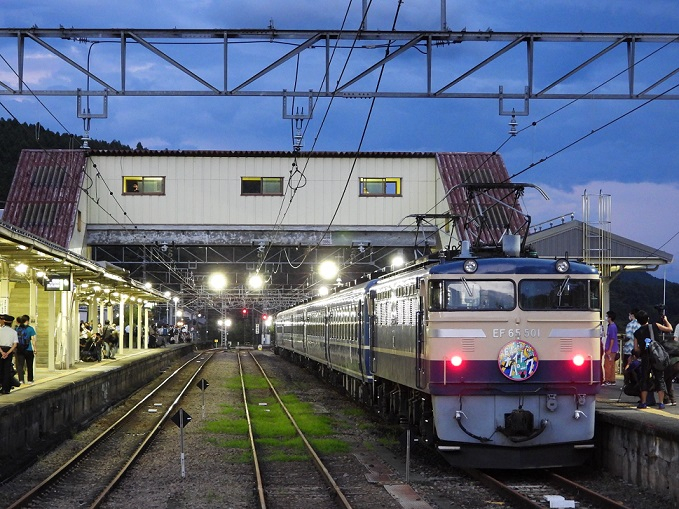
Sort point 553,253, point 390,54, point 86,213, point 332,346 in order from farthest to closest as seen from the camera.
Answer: point 86,213, point 553,253, point 332,346, point 390,54

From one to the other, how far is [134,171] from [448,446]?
83.2 feet

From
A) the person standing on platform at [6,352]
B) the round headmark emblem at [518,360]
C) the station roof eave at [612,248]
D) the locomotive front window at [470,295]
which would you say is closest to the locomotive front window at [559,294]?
the locomotive front window at [470,295]

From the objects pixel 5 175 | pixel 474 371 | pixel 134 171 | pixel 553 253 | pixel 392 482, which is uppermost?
pixel 5 175

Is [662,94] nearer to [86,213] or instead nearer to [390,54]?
[390,54]

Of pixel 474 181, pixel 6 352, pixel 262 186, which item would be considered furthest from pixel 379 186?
pixel 6 352

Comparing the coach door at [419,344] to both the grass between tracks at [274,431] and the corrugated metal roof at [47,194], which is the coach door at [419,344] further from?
the corrugated metal roof at [47,194]

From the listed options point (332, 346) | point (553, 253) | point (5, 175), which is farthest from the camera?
point (5, 175)

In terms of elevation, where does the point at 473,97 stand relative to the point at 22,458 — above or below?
above

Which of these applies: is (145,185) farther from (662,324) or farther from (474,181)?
(662,324)

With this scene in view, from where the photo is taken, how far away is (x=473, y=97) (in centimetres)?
1630

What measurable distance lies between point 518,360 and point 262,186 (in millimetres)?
23970

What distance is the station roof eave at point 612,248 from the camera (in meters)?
31.9

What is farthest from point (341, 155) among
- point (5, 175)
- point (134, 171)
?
point (5, 175)

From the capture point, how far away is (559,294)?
1402 centimetres
